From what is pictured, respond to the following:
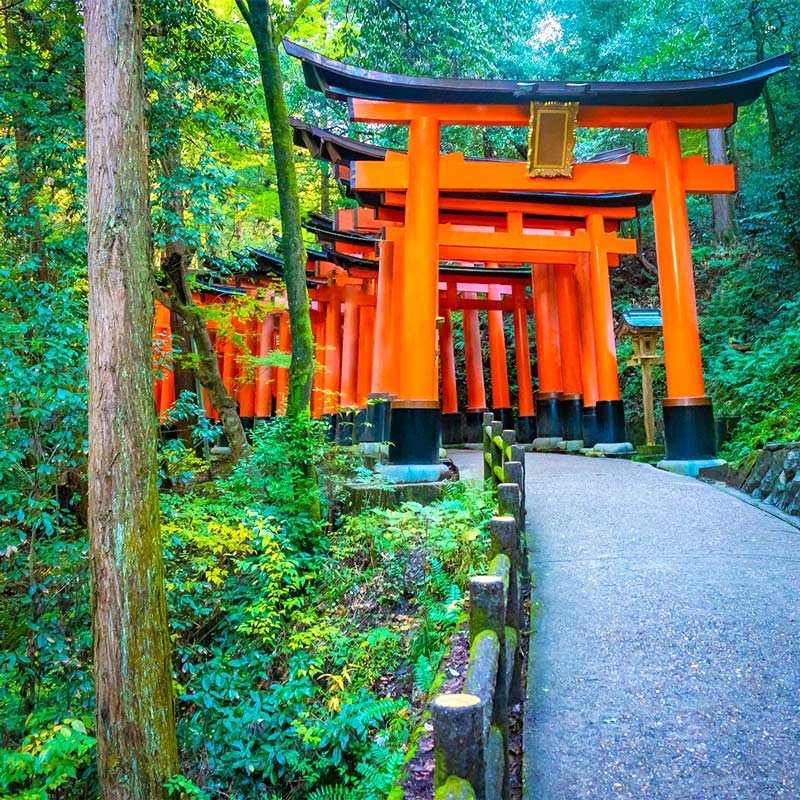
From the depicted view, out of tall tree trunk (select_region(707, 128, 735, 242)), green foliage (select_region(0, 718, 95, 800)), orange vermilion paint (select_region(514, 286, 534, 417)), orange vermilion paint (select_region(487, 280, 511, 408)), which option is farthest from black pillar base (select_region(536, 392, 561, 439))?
green foliage (select_region(0, 718, 95, 800))

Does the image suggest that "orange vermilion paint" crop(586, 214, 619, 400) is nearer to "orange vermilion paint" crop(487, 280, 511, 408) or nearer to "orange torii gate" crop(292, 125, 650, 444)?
"orange torii gate" crop(292, 125, 650, 444)

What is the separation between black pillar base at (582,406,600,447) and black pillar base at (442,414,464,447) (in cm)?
571

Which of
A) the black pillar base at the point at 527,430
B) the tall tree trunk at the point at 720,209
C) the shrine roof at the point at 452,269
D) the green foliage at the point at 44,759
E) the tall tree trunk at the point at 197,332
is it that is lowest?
the green foliage at the point at 44,759

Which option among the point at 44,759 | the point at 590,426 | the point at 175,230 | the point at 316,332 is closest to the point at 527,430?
the point at 590,426

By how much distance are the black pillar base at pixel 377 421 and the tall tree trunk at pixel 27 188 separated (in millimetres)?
6725

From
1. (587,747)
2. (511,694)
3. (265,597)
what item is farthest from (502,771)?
(265,597)

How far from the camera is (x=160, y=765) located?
377 centimetres

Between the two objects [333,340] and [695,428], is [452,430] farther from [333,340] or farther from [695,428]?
[695,428]

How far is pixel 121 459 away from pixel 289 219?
408 centimetres

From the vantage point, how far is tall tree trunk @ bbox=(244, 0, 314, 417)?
271 inches

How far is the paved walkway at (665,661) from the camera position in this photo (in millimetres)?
2541

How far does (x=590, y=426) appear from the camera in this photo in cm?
1289

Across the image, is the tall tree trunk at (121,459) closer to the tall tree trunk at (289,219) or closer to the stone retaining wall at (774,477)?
the tall tree trunk at (289,219)

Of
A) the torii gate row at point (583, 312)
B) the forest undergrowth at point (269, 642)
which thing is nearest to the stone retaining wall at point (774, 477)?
the forest undergrowth at point (269, 642)
